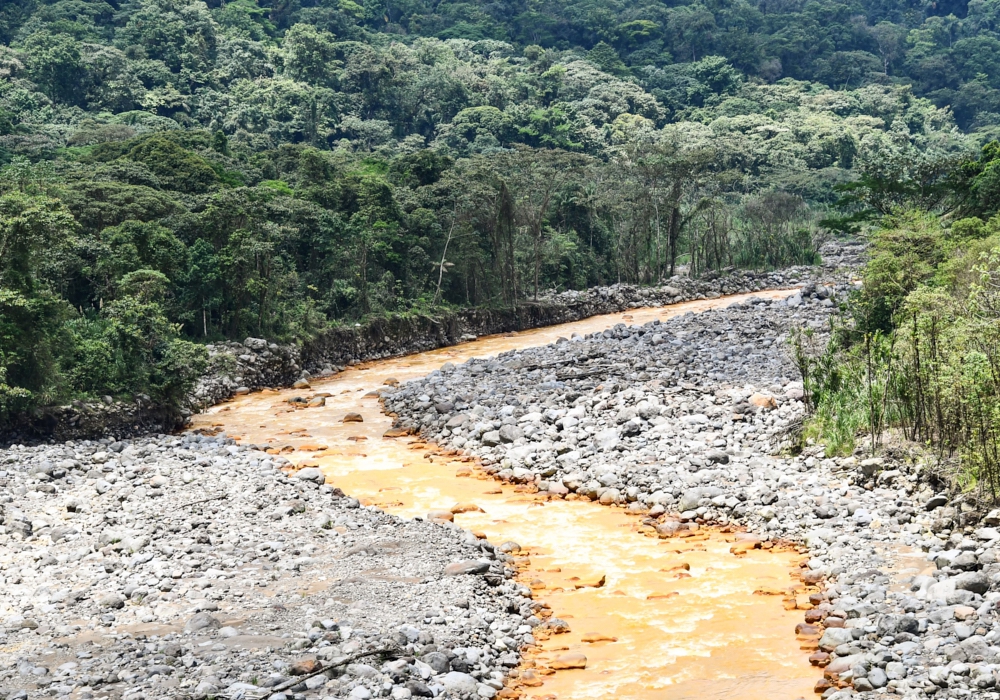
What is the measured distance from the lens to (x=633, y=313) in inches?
1559

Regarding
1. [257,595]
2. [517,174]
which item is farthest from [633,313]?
[257,595]

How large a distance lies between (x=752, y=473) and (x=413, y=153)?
27.4 metres

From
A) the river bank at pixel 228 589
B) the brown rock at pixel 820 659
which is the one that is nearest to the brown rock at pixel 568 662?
the river bank at pixel 228 589

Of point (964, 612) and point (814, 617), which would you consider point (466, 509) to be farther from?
point (964, 612)

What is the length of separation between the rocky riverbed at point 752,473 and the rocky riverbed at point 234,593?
10.7 feet

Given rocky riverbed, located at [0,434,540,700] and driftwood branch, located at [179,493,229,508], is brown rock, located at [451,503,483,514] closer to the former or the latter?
rocky riverbed, located at [0,434,540,700]

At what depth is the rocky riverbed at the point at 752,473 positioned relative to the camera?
8.73 metres

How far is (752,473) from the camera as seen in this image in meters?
14.4

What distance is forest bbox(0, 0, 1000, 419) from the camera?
23.5 m

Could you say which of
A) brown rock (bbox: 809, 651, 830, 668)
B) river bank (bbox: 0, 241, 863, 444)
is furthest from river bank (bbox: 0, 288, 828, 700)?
river bank (bbox: 0, 241, 863, 444)

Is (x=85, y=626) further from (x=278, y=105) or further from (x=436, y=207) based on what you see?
(x=278, y=105)

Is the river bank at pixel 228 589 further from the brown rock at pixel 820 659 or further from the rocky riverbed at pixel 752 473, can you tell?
the rocky riverbed at pixel 752 473

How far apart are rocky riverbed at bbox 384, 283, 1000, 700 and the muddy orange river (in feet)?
1.34

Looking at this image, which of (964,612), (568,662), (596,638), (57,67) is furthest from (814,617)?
(57,67)
